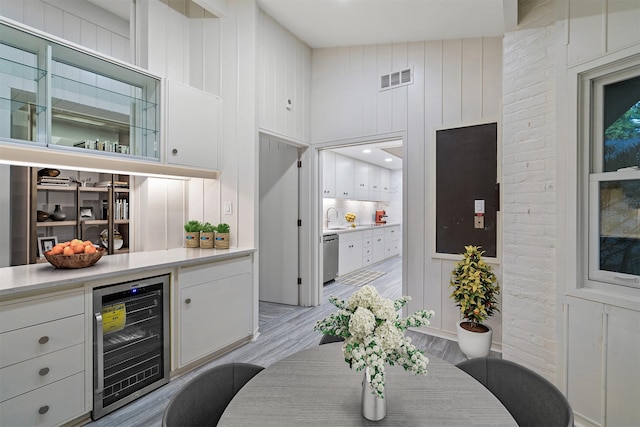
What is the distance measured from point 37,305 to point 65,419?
2.32 ft

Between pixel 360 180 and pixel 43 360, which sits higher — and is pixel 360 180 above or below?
above

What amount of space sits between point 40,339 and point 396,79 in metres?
3.78

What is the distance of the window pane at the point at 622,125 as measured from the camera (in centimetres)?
177

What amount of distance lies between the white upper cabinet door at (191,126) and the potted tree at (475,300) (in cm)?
262

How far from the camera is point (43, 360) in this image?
1781 mm

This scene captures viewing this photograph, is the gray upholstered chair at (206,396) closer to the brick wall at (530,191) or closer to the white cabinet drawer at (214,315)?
the white cabinet drawer at (214,315)

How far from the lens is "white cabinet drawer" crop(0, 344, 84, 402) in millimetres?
1656

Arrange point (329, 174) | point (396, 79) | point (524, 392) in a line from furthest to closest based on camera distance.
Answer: point (329, 174), point (396, 79), point (524, 392)

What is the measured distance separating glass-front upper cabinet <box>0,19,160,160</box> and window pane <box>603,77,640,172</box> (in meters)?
3.23

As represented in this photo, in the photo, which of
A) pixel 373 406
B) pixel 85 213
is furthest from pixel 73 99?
pixel 373 406

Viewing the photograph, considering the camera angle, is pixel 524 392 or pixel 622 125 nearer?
pixel 524 392

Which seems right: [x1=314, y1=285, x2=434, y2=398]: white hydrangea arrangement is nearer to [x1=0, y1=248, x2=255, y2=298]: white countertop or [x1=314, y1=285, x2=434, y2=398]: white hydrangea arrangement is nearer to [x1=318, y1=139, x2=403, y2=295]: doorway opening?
[x1=0, y1=248, x2=255, y2=298]: white countertop

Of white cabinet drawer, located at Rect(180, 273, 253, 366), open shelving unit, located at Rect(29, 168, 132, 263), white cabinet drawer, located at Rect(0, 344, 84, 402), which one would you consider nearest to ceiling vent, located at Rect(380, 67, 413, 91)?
white cabinet drawer, located at Rect(180, 273, 253, 366)

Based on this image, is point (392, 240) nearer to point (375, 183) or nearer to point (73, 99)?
point (375, 183)
